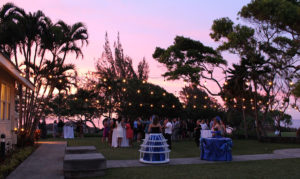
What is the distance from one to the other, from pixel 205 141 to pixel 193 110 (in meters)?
26.9

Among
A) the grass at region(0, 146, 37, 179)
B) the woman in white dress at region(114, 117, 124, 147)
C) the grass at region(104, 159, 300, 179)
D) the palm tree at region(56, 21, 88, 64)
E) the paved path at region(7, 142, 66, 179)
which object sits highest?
the palm tree at region(56, 21, 88, 64)

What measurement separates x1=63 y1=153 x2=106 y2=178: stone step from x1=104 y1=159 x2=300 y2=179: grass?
291 millimetres

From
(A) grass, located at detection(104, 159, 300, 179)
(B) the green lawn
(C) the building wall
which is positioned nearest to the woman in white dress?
(B) the green lawn

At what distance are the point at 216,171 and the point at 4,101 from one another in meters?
8.44

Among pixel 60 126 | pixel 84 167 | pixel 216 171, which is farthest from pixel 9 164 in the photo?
pixel 60 126

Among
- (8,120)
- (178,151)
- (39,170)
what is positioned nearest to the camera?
(39,170)

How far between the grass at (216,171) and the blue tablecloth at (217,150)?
2.82 feet

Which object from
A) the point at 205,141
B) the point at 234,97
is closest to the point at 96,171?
the point at 205,141

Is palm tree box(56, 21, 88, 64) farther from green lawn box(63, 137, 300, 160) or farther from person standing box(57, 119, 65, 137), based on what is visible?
person standing box(57, 119, 65, 137)

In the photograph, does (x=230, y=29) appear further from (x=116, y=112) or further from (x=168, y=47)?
(x=116, y=112)

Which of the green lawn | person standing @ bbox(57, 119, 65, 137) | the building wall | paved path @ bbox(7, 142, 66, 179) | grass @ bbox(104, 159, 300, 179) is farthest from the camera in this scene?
person standing @ bbox(57, 119, 65, 137)

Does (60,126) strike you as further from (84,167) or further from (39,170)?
(84,167)

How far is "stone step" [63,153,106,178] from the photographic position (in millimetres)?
7730

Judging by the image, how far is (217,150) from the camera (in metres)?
11.1
